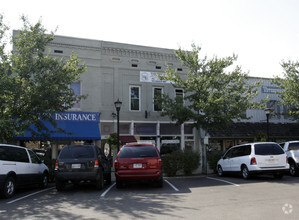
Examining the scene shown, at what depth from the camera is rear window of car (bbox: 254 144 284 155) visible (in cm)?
1273

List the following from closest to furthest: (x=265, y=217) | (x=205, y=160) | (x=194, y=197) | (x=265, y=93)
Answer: (x=265, y=217) < (x=194, y=197) < (x=205, y=160) < (x=265, y=93)

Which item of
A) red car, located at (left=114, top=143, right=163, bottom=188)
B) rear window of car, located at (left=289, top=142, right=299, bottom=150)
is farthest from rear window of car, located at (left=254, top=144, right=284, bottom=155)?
red car, located at (left=114, top=143, right=163, bottom=188)

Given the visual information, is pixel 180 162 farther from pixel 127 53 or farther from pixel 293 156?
pixel 127 53

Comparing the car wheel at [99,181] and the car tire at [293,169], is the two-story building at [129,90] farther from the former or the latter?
the car wheel at [99,181]

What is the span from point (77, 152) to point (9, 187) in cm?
252

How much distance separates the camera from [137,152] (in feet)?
35.5

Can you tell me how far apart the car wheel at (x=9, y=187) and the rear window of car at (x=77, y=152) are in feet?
5.88

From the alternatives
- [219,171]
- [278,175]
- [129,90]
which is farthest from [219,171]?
[129,90]

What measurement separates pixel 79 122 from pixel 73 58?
572 centimetres

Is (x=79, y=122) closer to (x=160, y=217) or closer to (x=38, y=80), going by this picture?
(x=38, y=80)

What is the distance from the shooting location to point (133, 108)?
22.2 m

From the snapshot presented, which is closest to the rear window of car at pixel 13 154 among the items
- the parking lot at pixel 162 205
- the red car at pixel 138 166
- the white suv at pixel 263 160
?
the parking lot at pixel 162 205

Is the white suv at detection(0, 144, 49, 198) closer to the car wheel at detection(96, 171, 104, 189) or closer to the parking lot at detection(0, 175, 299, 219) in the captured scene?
the parking lot at detection(0, 175, 299, 219)

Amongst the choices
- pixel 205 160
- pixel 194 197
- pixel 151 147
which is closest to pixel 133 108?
pixel 205 160
